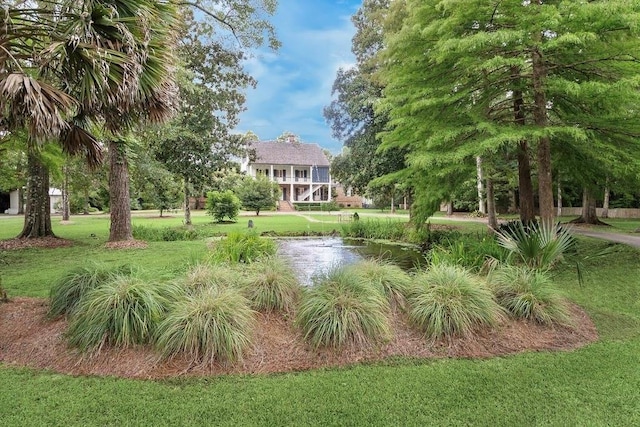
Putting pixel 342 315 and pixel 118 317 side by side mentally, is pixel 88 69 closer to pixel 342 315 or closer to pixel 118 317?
pixel 118 317

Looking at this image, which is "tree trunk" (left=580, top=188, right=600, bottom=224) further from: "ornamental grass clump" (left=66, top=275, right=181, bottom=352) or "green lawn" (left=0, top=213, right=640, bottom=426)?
"ornamental grass clump" (left=66, top=275, right=181, bottom=352)

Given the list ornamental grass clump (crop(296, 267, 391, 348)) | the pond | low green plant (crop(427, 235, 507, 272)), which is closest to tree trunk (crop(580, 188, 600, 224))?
the pond

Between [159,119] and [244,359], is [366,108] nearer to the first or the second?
[159,119]

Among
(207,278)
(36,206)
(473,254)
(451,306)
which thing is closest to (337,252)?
(473,254)

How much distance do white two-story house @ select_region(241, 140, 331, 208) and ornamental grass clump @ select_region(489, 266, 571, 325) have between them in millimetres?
41158

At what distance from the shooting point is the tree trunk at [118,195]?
12023mm

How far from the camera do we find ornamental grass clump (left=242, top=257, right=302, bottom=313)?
4703 millimetres

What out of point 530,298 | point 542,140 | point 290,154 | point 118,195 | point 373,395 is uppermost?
point 290,154

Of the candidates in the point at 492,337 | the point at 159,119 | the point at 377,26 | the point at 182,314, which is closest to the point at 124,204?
the point at 159,119

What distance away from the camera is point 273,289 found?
4785 mm

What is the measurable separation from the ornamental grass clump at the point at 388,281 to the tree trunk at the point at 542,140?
196 inches

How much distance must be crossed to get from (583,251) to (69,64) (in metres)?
12.0

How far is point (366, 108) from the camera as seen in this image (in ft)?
65.4

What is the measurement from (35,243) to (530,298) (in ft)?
46.1
